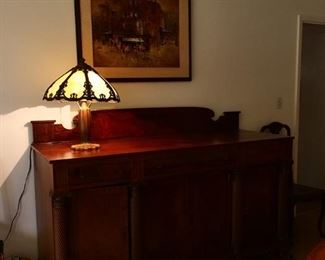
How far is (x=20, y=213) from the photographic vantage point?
2377mm

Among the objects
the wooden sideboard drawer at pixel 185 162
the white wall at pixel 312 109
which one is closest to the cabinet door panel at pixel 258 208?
the wooden sideboard drawer at pixel 185 162

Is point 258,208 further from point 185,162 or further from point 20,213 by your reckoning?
point 20,213

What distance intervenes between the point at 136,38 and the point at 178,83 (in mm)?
476

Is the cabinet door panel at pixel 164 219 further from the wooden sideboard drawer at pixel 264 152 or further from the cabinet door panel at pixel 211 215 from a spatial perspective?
the wooden sideboard drawer at pixel 264 152

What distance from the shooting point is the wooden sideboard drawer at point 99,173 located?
1.88 meters

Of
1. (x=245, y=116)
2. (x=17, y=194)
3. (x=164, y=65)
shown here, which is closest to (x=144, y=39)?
(x=164, y=65)

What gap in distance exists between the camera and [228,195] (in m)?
2.39

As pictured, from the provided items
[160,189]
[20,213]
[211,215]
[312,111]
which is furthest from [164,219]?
[312,111]

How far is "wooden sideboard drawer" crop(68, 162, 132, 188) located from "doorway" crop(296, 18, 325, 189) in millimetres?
2478

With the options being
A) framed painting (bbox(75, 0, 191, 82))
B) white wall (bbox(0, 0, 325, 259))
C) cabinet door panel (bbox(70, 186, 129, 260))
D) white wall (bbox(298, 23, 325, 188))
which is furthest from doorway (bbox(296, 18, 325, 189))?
cabinet door panel (bbox(70, 186, 129, 260))

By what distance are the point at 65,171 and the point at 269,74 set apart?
214 centimetres

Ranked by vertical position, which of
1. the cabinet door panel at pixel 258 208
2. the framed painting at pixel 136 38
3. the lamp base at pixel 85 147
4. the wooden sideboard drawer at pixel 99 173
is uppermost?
the framed painting at pixel 136 38

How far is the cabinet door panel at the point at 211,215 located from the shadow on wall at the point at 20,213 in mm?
1034

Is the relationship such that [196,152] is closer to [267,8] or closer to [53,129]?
[53,129]
